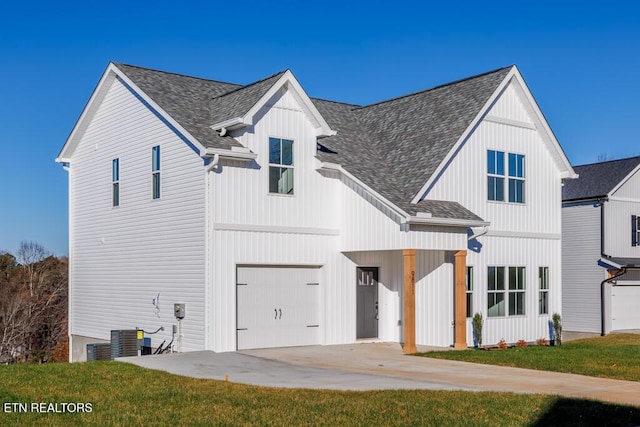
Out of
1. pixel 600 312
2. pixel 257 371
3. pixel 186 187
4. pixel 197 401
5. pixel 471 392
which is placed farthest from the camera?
pixel 600 312

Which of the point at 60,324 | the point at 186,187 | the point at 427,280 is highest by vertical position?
the point at 186,187

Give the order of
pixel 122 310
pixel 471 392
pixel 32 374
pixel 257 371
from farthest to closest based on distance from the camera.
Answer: pixel 122 310, pixel 257 371, pixel 32 374, pixel 471 392

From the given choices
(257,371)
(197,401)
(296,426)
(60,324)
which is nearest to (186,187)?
(257,371)

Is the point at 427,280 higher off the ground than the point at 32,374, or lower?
higher

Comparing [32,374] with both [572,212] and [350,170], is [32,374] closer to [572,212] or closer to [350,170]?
[350,170]

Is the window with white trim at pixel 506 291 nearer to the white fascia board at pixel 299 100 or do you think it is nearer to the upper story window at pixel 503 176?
the upper story window at pixel 503 176

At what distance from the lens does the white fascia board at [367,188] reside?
21500 millimetres

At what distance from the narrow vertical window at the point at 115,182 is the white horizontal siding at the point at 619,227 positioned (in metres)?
20.9

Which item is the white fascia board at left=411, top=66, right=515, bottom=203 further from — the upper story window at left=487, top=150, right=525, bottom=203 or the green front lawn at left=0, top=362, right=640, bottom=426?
the green front lawn at left=0, top=362, right=640, bottom=426

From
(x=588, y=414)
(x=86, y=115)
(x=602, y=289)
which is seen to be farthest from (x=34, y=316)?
(x=588, y=414)

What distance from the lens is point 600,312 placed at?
34219mm

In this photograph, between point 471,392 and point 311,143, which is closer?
point 471,392

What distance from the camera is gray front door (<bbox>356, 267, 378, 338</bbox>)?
24531 millimetres

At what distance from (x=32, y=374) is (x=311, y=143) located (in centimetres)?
1084
